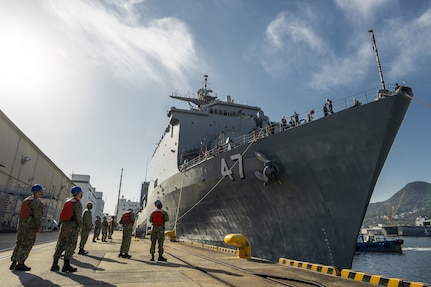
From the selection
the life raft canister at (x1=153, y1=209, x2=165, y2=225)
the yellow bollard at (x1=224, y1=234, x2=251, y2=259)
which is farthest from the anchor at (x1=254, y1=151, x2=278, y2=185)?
the life raft canister at (x1=153, y1=209, x2=165, y2=225)

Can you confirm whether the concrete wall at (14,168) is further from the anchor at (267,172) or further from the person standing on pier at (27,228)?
the anchor at (267,172)

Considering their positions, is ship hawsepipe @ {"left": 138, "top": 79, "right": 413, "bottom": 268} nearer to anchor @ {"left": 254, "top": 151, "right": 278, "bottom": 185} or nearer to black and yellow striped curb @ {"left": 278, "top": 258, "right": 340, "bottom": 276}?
anchor @ {"left": 254, "top": 151, "right": 278, "bottom": 185}

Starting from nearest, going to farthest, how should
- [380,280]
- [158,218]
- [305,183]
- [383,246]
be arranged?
1. [380,280]
2. [158,218]
3. [305,183]
4. [383,246]

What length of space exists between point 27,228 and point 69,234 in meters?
0.76

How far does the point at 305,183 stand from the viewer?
369 inches

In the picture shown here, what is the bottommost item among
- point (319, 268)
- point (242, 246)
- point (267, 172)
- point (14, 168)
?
point (319, 268)

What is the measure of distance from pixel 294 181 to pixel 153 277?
20.9ft

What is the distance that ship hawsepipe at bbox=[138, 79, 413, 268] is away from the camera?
8.10m

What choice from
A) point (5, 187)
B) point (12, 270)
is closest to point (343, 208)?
point (12, 270)

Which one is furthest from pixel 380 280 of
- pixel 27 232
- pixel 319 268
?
pixel 27 232

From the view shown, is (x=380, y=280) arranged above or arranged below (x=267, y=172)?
below

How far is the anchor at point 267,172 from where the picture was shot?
9969 mm

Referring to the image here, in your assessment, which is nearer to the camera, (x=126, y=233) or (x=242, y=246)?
(x=126, y=233)

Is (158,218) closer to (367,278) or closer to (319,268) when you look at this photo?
(319,268)
